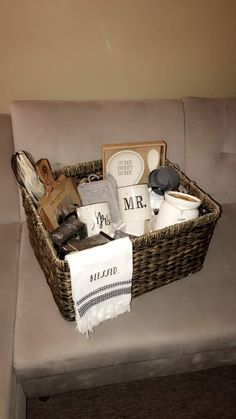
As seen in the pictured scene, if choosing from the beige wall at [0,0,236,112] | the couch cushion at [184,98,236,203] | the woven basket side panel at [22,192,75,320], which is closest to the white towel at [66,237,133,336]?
the woven basket side panel at [22,192,75,320]

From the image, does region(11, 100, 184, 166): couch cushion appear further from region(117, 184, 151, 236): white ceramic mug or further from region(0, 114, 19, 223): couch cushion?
region(117, 184, 151, 236): white ceramic mug

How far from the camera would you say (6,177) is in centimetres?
116

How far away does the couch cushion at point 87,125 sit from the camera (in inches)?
43.9

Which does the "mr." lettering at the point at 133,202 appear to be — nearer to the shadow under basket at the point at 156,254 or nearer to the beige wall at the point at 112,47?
the shadow under basket at the point at 156,254

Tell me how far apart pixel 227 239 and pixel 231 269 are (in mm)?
148

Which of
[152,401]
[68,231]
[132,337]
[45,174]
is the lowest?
[152,401]

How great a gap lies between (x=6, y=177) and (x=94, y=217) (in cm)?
42

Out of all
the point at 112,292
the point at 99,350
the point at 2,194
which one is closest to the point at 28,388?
the point at 99,350

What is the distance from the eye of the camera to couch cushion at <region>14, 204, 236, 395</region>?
843 millimetres

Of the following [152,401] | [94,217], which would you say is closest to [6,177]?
[94,217]

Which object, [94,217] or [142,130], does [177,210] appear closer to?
[94,217]

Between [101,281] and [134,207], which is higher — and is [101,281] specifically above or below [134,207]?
below

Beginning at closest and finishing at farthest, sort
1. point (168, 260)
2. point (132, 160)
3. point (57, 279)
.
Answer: point (57, 279) < point (168, 260) < point (132, 160)

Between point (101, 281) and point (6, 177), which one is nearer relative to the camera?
point (101, 281)
